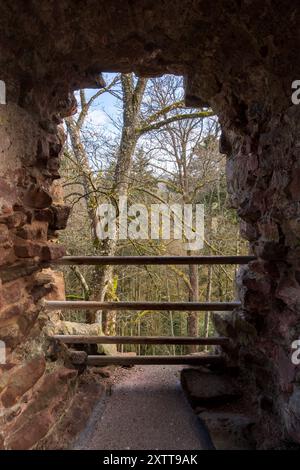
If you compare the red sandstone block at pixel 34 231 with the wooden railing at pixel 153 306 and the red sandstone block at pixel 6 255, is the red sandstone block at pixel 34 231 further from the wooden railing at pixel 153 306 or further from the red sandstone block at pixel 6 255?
the wooden railing at pixel 153 306

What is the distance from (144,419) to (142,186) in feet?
15.3

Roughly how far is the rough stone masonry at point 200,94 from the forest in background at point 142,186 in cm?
309

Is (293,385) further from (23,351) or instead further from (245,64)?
(245,64)

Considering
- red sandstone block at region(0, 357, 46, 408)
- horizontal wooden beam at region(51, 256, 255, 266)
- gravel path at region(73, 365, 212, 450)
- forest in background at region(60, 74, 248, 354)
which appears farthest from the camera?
forest in background at region(60, 74, 248, 354)

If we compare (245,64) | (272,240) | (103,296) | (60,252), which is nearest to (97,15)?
(245,64)

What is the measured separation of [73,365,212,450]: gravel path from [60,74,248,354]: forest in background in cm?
323

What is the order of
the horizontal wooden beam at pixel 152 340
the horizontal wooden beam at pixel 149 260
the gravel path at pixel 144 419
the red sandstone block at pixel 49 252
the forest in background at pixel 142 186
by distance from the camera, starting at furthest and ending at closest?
the forest in background at pixel 142 186
the horizontal wooden beam at pixel 152 340
the horizontal wooden beam at pixel 149 260
the red sandstone block at pixel 49 252
the gravel path at pixel 144 419

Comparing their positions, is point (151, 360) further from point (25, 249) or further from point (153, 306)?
point (25, 249)

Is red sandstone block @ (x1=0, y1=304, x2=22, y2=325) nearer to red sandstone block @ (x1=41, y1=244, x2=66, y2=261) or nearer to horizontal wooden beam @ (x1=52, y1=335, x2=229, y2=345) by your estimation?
red sandstone block @ (x1=41, y1=244, x2=66, y2=261)

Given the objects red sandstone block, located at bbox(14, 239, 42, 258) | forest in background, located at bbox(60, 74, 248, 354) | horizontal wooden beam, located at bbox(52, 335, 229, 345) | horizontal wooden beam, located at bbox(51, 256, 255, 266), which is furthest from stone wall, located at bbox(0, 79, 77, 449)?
forest in background, located at bbox(60, 74, 248, 354)

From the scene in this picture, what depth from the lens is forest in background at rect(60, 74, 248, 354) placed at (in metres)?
5.63

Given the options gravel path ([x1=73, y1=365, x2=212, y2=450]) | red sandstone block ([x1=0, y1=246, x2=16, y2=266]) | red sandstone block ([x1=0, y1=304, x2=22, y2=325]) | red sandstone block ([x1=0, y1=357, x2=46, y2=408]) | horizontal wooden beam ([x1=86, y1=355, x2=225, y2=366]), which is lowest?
gravel path ([x1=73, y1=365, x2=212, y2=450])

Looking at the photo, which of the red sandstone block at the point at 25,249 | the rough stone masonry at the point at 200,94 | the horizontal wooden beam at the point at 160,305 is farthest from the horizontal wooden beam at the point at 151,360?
the red sandstone block at the point at 25,249

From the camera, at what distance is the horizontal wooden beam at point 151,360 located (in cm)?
220
